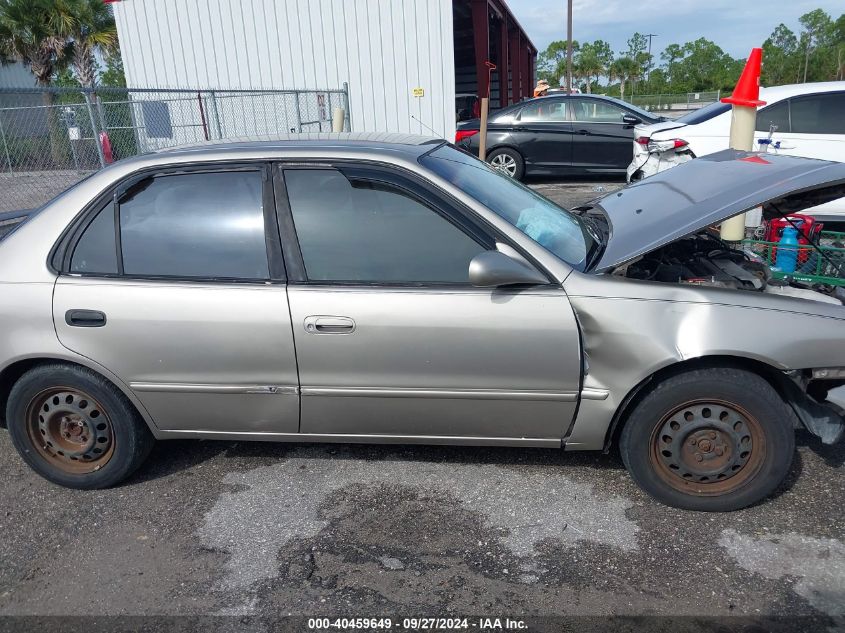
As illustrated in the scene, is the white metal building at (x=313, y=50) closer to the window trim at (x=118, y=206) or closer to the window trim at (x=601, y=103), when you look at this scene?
the window trim at (x=601, y=103)

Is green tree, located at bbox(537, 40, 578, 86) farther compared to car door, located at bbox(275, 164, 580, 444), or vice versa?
green tree, located at bbox(537, 40, 578, 86)

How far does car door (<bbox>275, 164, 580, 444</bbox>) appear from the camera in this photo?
2.85 meters

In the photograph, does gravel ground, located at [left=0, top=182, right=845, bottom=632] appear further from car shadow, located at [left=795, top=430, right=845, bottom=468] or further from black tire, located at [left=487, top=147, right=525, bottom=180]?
black tire, located at [left=487, top=147, right=525, bottom=180]

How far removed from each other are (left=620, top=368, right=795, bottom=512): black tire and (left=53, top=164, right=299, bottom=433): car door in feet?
5.12

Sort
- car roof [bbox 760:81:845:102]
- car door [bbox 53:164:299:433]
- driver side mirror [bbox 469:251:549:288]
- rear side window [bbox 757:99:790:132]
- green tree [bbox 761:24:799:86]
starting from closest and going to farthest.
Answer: driver side mirror [bbox 469:251:549:288] < car door [bbox 53:164:299:433] < car roof [bbox 760:81:845:102] < rear side window [bbox 757:99:790:132] < green tree [bbox 761:24:799:86]

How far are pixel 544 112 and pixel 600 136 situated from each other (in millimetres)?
1074

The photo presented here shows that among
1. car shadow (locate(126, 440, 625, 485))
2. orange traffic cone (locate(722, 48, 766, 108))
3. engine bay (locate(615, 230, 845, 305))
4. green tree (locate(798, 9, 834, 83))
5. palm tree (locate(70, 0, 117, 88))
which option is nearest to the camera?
engine bay (locate(615, 230, 845, 305))

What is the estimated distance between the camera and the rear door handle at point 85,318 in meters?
3.05

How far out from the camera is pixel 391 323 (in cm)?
288

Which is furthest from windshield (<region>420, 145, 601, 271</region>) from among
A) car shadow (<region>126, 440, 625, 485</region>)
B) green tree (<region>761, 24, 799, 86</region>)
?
green tree (<region>761, 24, 799, 86</region>)

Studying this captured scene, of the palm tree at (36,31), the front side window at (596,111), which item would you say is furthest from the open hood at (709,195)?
the palm tree at (36,31)

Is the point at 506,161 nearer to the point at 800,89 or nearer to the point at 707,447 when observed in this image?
the point at 800,89

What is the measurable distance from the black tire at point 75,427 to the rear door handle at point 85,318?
0.24 metres

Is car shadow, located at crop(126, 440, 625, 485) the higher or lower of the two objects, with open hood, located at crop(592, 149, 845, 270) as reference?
lower
